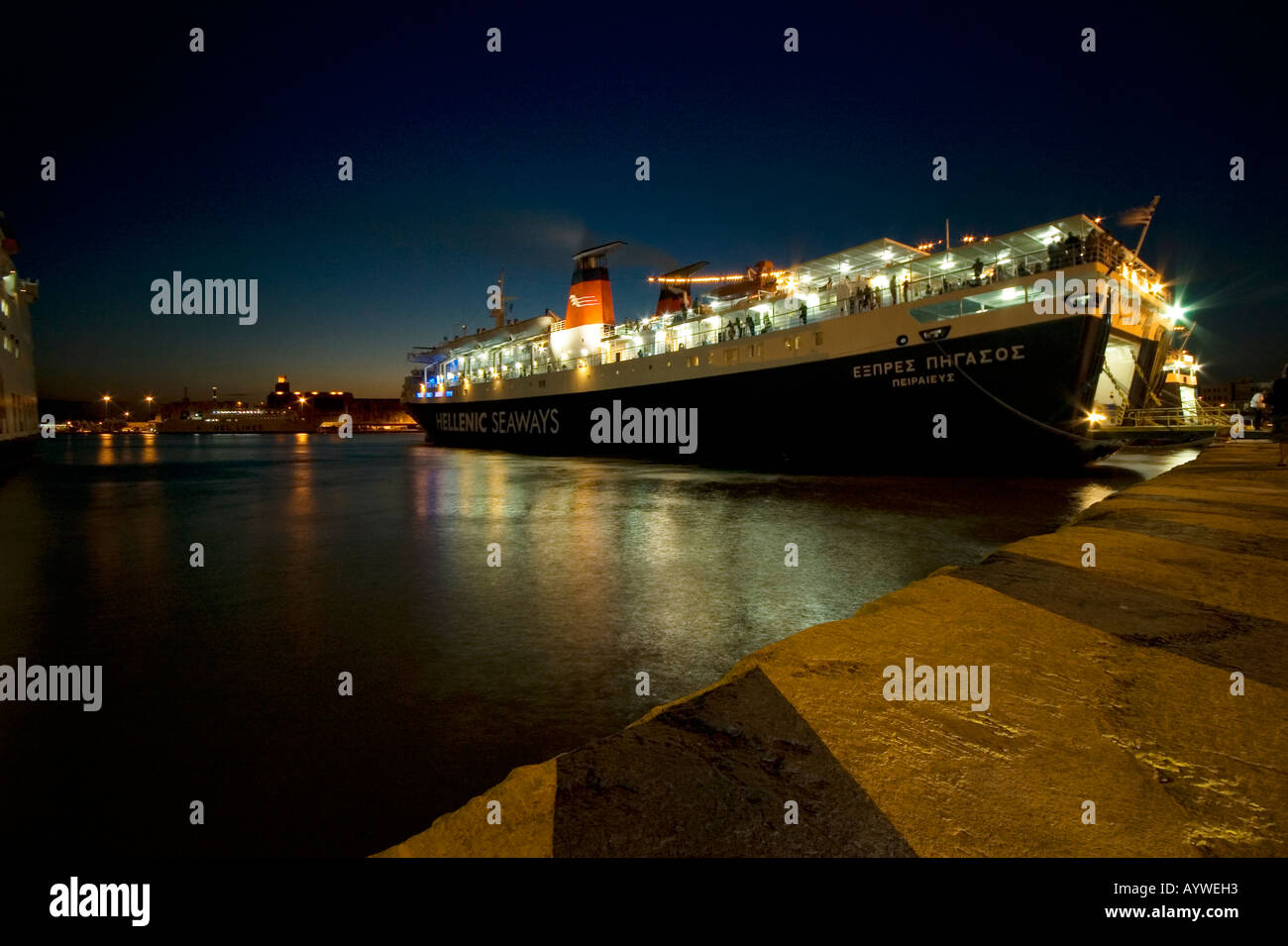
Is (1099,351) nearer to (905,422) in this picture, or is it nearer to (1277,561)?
(905,422)

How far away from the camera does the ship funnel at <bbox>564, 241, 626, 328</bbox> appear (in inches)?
1390

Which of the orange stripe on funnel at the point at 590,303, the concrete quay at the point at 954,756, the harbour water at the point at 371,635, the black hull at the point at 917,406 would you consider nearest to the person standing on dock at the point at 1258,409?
the black hull at the point at 917,406

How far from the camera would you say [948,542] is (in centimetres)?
973

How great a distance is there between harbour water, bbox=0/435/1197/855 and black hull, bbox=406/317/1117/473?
4158 mm

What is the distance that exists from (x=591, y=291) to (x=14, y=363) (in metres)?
28.1

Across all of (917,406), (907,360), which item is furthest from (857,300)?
(917,406)

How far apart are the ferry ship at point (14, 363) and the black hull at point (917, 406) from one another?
91.0 ft

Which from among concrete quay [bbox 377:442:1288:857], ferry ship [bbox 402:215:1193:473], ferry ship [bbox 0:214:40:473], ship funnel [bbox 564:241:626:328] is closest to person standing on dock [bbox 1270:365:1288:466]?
ferry ship [bbox 402:215:1193:473]

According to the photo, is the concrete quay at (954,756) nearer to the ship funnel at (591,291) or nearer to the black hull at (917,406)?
the black hull at (917,406)

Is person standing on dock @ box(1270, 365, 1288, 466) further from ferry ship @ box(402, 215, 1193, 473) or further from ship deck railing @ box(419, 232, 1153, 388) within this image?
ship deck railing @ box(419, 232, 1153, 388)

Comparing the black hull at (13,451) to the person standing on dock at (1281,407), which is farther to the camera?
the black hull at (13,451)

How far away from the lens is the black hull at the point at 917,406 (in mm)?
17359
